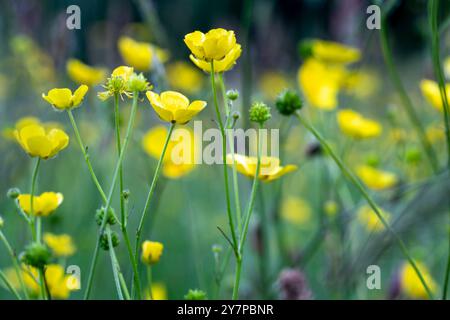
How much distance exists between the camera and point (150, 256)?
610mm

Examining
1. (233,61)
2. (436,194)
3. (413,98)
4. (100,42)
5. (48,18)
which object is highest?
(48,18)

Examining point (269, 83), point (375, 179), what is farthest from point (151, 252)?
point (269, 83)

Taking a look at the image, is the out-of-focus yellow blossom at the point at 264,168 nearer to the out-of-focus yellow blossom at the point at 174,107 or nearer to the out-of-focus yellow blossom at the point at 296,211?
the out-of-focus yellow blossom at the point at 174,107

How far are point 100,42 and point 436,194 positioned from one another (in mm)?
2056

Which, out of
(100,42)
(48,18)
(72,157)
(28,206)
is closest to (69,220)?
(72,157)

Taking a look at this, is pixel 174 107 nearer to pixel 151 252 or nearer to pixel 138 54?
pixel 151 252

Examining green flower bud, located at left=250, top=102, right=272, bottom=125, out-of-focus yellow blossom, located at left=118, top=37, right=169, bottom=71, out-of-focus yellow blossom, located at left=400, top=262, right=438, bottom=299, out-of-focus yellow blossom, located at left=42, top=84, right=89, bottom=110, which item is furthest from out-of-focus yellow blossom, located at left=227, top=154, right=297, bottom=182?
out-of-focus yellow blossom, located at left=118, top=37, right=169, bottom=71

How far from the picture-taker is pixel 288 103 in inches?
27.3

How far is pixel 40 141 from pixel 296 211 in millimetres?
1246

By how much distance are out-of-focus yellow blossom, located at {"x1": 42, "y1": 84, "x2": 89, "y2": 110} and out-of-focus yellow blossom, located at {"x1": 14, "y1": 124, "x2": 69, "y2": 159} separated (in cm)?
3

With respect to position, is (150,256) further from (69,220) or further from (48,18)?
(48,18)

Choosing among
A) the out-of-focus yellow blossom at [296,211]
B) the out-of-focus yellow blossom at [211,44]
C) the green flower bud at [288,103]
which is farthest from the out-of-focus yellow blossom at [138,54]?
the out-of-focus yellow blossom at [296,211]

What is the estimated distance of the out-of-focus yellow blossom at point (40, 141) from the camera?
56cm

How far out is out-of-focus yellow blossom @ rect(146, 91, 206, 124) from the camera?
0.54 meters
